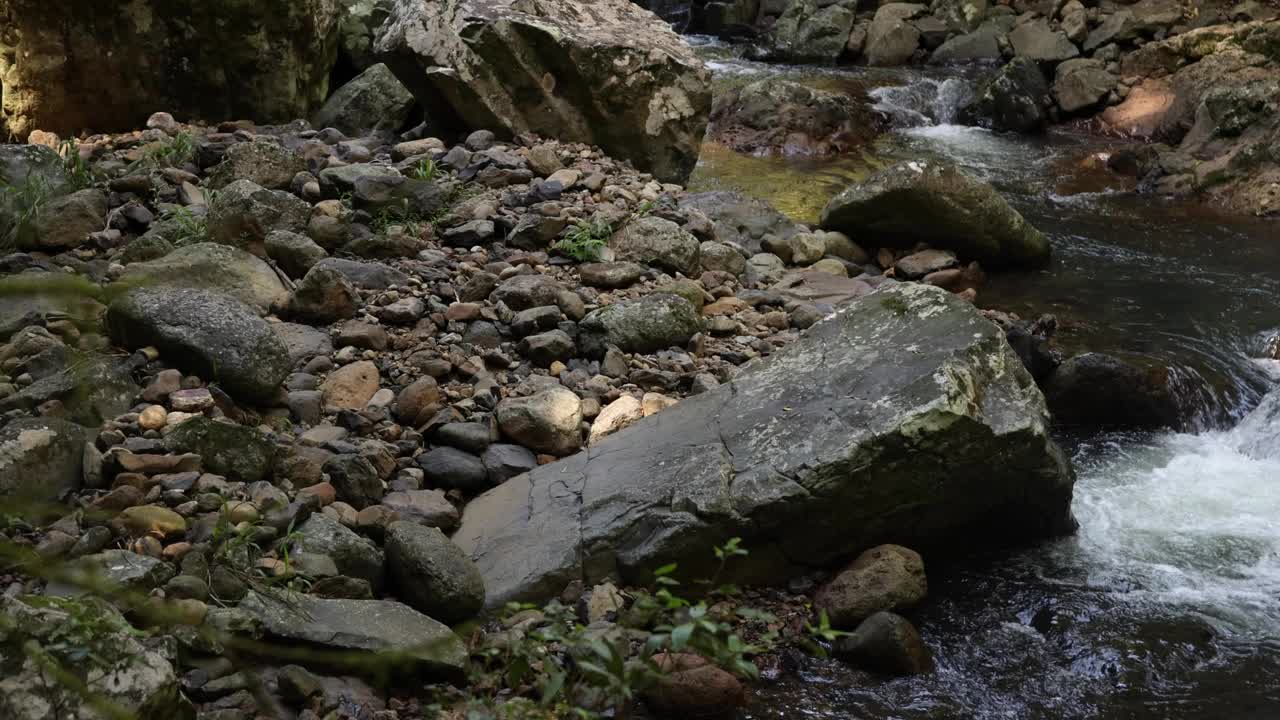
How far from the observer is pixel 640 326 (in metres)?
4.65

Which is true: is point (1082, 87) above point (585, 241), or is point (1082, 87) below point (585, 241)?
below

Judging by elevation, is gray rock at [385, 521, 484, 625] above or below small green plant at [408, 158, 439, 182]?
below

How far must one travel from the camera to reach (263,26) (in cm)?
649

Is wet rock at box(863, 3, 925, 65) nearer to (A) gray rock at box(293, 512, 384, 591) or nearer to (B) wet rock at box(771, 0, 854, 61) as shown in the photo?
(B) wet rock at box(771, 0, 854, 61)

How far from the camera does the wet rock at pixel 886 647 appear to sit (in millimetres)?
3385

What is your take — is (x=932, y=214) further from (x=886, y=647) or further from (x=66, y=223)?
(x=66, y=223)

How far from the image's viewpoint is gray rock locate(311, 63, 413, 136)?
7.02m

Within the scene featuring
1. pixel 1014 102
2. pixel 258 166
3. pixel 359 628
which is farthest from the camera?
pixel 1014 102

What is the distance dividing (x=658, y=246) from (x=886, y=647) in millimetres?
2563

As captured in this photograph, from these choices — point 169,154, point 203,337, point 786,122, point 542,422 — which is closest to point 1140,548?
point 542,422

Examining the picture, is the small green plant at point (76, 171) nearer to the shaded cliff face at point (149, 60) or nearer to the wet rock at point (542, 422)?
the shaded cliff face at point (149, 60)

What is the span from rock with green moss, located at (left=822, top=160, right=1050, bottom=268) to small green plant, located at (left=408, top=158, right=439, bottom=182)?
8.19 feet

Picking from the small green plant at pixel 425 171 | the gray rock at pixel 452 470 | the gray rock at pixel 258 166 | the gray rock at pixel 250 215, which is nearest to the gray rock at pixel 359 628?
the gray rock at pixel 452 470

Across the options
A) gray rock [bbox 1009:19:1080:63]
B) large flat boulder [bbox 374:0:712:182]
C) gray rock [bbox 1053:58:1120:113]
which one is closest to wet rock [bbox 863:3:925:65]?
gray rock [bbox 1009:19:1080:63]
